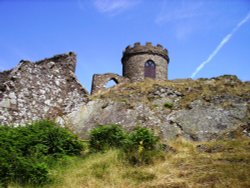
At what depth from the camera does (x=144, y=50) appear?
1328 inches

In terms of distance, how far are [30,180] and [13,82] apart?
5769 millimetres

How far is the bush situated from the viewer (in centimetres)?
855

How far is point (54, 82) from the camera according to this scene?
14.7m

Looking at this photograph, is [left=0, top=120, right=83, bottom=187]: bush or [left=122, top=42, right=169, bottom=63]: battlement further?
[left=122, top=42, right=169, bottom=63]: battlement

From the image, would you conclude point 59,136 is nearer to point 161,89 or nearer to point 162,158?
point 162,158

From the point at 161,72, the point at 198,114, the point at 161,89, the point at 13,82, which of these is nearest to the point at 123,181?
the point at 198,114

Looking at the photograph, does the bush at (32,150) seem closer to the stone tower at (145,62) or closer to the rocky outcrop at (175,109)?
the rocky outcrop at (175,109)

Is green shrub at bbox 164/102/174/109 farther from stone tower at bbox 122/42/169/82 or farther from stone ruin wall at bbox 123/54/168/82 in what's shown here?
stone ruin wall at bbox 123/54/168/82

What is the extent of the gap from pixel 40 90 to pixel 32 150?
4721mm

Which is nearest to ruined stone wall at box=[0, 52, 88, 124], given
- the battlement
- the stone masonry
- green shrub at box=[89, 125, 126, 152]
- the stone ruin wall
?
green shrub at box=[89, 125, 126, 152]

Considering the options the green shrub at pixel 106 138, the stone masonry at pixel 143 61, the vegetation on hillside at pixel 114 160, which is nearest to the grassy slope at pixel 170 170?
the vegetation on hillside at pixel 114 160

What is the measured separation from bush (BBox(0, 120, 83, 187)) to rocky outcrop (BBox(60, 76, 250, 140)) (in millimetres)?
2680

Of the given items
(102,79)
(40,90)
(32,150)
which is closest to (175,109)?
(40,90)

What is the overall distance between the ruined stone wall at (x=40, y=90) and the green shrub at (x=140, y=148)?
15.3 feet
